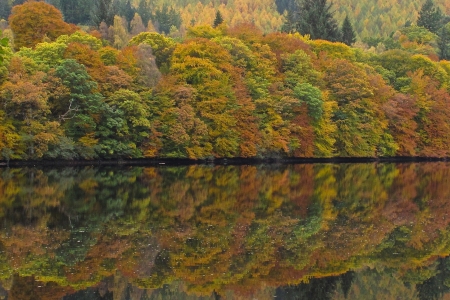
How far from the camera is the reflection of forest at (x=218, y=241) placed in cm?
1752

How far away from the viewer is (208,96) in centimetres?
6531

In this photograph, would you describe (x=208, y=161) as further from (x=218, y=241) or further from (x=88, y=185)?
(x=218, y=241)

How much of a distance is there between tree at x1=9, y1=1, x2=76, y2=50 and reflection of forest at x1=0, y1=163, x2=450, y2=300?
36679 mm

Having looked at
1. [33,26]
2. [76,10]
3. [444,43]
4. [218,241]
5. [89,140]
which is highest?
[76,10]

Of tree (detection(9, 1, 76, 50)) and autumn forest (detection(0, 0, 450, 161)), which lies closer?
autumn forest (detection(0, 0, 450, 161))

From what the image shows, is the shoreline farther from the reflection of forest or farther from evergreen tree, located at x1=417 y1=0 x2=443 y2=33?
evergreen tree, located at x1=417 y1=0 x2=443 y2=33

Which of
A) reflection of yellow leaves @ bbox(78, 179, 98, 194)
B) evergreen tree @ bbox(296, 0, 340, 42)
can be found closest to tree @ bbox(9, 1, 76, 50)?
reflection of yellow leaves @ bbox(78, 179, 98, 194)

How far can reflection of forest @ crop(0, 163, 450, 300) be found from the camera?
17516 mm

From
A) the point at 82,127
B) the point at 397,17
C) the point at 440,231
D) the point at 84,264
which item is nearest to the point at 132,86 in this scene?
the point at 82,127

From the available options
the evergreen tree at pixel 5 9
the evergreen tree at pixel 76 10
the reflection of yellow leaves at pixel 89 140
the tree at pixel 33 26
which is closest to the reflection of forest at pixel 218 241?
the reflection of yellow leaves at pixel 89 140

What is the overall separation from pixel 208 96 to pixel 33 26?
71.3 feet

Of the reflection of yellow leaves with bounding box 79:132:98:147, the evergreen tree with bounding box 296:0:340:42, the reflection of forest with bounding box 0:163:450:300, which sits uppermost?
the evergreen tree with bounding box 296:0:340:42

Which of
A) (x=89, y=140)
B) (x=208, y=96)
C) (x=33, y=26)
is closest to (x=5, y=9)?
(x=33, y=26)

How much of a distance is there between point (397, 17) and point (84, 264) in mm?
186328
